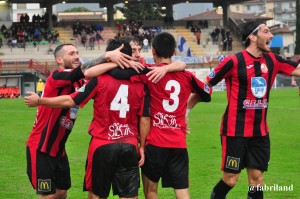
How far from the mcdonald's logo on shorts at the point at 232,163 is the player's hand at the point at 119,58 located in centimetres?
232

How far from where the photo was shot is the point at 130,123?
307 inches

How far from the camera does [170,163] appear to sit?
326 inches

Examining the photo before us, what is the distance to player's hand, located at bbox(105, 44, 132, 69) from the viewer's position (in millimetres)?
7621

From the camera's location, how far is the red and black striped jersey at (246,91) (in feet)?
30.4

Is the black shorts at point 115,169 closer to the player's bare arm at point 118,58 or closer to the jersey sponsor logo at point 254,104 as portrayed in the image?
the player's bare arm at point 118,58

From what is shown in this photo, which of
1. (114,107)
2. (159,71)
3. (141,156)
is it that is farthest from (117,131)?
(159,71)

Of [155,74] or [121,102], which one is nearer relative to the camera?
[121,102]

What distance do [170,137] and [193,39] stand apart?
59.2 meters

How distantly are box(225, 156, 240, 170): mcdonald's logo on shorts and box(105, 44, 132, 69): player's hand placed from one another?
2319 mm

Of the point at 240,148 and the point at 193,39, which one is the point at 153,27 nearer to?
the point at 193,39

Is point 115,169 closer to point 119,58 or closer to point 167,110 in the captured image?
point 167,110

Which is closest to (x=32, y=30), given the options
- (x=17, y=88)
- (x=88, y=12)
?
(x=17, y=88)

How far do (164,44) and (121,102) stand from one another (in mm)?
931

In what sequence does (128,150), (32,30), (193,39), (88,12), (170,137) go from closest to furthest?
(128,150)
(170,137)
(32,30)
(193,39)
(88,12)
